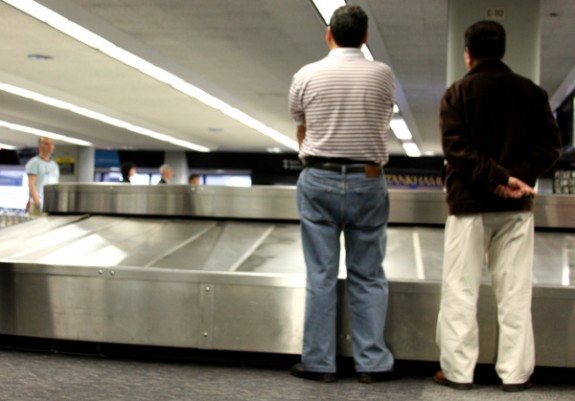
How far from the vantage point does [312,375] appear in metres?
3.54

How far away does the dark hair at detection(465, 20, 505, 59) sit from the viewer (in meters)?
3.40

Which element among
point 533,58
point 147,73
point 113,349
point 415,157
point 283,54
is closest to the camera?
point 113,349

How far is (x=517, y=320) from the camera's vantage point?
133 inches

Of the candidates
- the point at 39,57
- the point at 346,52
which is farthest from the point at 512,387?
the point at 39,57

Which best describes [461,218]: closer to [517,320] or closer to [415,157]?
[517,320]

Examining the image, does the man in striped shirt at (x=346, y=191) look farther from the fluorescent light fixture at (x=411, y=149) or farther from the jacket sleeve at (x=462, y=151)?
the fluorescent light fixture at (x=411, y=149)

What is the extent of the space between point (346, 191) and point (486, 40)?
92 centimetres

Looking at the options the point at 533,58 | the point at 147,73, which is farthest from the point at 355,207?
the point at 147,73

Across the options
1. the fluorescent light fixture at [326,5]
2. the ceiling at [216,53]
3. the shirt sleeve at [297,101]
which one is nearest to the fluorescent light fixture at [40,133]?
the ceiling at [216,53]

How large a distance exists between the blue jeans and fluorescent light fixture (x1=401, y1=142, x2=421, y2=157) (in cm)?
2294

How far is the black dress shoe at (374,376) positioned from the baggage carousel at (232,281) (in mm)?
212

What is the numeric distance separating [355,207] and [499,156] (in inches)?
26.8

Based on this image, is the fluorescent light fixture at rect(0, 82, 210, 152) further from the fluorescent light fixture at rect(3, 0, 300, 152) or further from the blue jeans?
the blue jeans

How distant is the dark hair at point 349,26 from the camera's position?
3471mm
